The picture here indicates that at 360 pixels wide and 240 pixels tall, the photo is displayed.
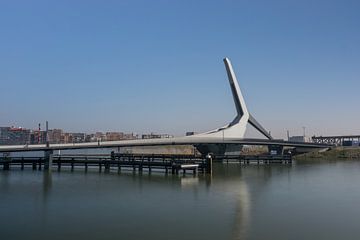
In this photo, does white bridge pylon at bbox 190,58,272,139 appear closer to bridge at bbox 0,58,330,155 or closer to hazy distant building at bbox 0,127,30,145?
bridge at bbox 0,58,330,155

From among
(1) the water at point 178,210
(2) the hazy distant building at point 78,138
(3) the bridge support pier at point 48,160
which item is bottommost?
(1) the water at point 178,210

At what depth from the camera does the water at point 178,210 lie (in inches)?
481

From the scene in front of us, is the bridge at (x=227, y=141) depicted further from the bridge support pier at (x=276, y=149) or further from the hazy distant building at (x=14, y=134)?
the hazy distant building at (x=14, y=134)

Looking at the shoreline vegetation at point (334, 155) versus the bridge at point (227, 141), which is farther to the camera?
the shoreline vegetation at point (334, 155)

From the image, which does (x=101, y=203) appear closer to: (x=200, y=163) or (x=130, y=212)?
(x=130, y=212)

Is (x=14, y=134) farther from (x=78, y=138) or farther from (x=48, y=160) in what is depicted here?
(x=48, y=160)

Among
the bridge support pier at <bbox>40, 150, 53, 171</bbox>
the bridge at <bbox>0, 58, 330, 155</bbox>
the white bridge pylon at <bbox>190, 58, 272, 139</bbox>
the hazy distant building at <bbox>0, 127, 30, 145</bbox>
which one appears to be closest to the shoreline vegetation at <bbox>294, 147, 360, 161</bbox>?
the bridge at <bbox>0, 58, 330, 155</bbox>

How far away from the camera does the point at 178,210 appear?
16.0m

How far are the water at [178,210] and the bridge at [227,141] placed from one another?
17.1 metres

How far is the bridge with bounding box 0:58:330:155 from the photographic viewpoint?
45094 mm

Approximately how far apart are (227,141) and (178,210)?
39.7m

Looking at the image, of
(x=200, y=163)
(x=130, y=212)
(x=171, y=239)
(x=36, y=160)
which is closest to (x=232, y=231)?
(x=171, y=239)

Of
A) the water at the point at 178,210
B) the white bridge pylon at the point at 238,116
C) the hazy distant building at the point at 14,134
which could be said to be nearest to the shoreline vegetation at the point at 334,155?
the white bridge pylon at the point at 238,116

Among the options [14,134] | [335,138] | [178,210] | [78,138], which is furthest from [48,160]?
[335,138]
